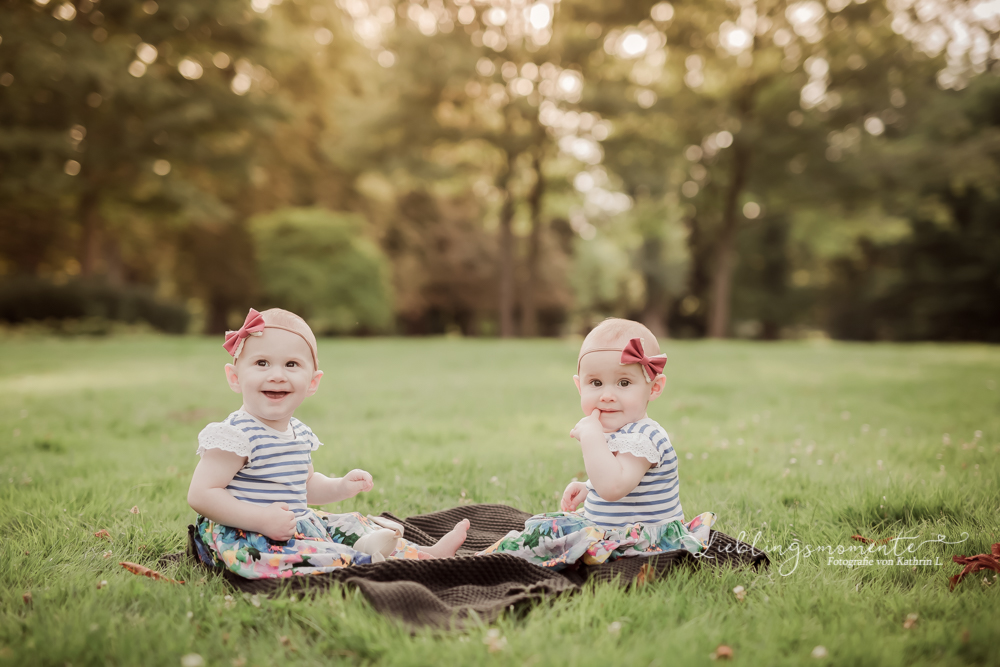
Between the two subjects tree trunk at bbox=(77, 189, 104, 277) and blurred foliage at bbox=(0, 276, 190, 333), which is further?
tree trunk at bbox=(77, 189, 104, 277)

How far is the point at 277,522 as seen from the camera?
2473 mm

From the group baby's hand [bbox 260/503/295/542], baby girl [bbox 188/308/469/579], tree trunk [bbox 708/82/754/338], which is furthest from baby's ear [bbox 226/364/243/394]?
tree trunk [bbox 708/82/754/338]

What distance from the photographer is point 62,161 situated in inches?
694

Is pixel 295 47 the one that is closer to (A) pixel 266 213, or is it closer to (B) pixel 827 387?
(A) pixel 266 213

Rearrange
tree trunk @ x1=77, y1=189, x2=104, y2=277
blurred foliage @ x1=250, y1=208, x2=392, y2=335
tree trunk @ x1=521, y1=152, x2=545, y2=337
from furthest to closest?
1. blurred foliage @ x1=250, y1=208, x2=392, y2=335
2. tree trunk @ x1=521, y1=152, x2=545, y2=337
3. tree trunk @ x1=77, y1=189, x2=104, y2=277

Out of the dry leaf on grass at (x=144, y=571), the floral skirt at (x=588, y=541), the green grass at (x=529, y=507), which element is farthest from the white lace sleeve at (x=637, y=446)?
the dry leaf on grass at (x=144, y=571)

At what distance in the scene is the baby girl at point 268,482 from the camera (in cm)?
245

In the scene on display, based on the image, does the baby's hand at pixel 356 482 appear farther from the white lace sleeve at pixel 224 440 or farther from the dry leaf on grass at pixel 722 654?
the dry leaf on grass at pixel 722 654

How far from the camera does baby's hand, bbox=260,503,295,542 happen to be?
246 cm

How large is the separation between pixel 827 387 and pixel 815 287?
3126cm

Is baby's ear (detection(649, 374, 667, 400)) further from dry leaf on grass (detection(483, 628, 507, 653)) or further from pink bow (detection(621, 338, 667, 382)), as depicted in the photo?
dry leaf on grass (detection(483, 628, 507, 653))

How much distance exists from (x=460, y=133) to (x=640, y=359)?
1897 centimetres

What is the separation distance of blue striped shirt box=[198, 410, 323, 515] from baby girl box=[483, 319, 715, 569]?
0.98 metres

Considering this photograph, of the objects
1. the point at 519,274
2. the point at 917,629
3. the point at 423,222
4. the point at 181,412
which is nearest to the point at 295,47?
the point at 423,222
